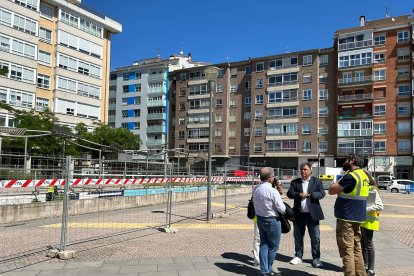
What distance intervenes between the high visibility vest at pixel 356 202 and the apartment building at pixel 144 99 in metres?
75.9

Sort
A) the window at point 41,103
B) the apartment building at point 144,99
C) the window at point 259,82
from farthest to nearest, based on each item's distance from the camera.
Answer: the apartment building at point 144,99
the window at point 259,82
the window at point 41,103

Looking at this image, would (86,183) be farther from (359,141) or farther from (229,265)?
(359,141)

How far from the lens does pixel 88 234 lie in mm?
10383

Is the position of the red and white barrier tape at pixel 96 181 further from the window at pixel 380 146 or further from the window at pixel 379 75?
the window at pixel 379 75

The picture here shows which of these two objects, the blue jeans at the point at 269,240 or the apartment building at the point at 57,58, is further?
the apartment building at the point at 57,58

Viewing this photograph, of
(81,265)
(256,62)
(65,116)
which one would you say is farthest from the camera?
(256,62)

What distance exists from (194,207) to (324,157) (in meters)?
51.4

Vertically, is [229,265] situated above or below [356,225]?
below

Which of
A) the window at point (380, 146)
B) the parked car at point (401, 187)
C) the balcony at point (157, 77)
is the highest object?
the balcony at point (157, 77)

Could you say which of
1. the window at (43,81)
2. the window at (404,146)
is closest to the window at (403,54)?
the window at (404,146)

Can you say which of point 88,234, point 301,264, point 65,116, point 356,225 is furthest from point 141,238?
point 65,116

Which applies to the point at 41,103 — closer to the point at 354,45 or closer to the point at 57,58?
the point at 57,58

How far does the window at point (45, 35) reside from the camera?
4959 cm

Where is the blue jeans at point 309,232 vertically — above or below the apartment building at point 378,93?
below
